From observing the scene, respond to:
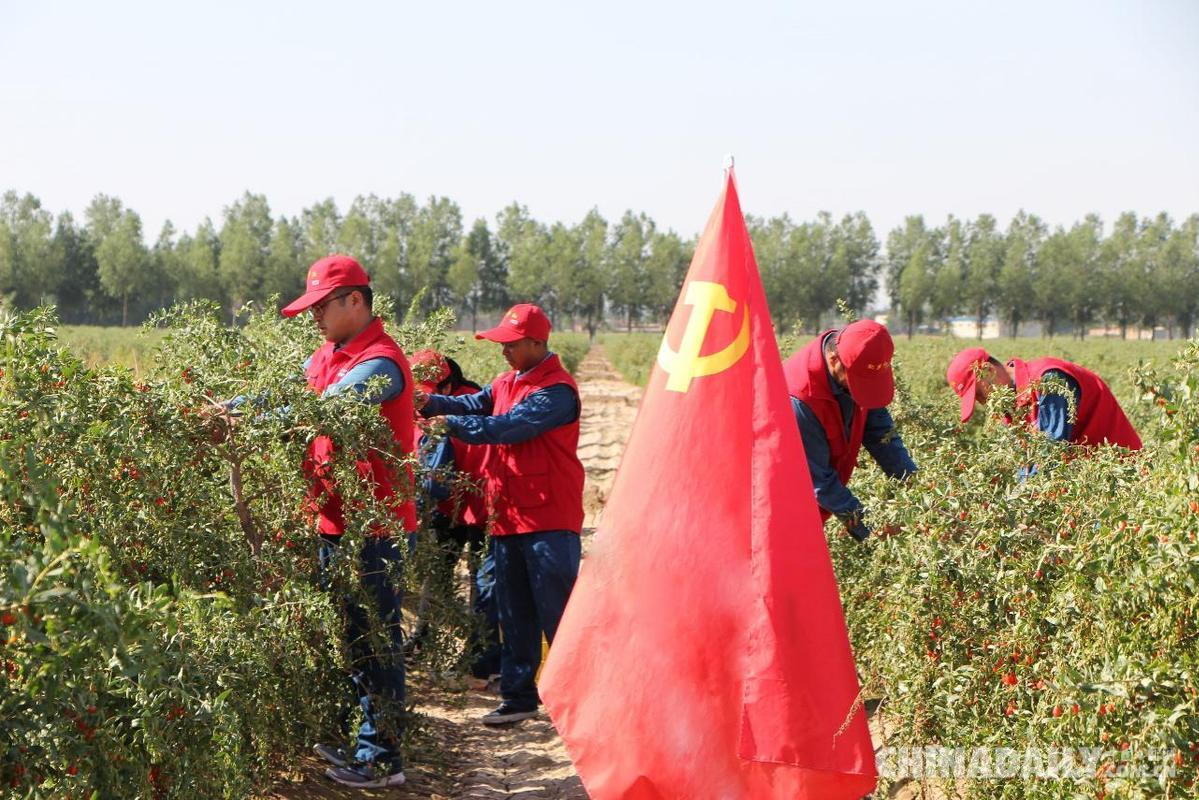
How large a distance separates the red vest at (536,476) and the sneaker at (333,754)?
131cm

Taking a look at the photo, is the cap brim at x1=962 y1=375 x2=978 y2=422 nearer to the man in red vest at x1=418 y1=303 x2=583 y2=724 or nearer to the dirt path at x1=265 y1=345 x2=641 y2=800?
the man in red vest at x1=418 y1=303 x2=583 y2=724

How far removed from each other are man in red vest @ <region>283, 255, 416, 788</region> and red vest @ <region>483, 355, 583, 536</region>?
1.00 meters

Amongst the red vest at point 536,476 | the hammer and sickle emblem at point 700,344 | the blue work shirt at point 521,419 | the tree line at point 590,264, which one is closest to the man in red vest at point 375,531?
the blue work shirt at point 521,419

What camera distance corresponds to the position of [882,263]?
72688 mm

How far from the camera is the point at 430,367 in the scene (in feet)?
18.8

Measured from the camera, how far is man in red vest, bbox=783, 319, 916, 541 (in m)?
4.45

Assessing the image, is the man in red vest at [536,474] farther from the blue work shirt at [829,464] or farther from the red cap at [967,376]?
the red cap at [967,376]

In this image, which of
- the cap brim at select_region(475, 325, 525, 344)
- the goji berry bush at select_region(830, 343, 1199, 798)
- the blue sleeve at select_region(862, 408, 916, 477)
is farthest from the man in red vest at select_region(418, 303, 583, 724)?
the goji berry bush at select_region(830, 343, 1199, 798)

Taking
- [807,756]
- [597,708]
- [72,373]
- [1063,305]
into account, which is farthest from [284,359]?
[1063,305]

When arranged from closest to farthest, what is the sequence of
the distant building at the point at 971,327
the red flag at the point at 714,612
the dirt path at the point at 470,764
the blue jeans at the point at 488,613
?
1. the red flag at the point at 714,612
2. the dirt path at the point at 470,764
3. the blue jeans at the point at 488,613
4. the distant building at the point at 971,327

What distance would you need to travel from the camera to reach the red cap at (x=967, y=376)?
16.2ft

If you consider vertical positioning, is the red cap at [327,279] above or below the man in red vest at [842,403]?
above

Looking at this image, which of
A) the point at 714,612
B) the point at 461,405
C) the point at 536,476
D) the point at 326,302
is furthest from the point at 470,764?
the point at 714,612

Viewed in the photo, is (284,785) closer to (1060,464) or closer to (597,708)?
(597,708)
